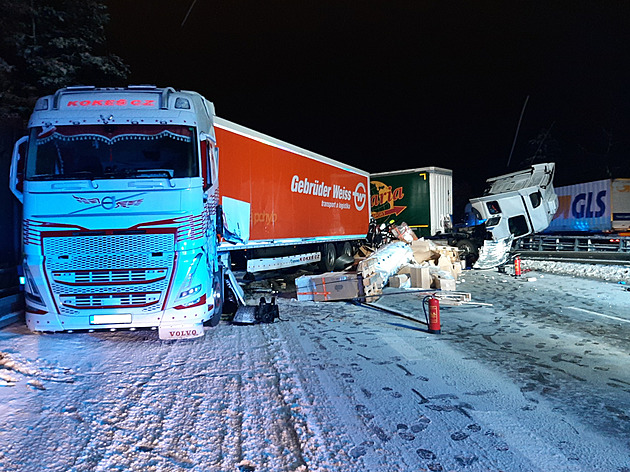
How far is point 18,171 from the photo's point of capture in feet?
20.6

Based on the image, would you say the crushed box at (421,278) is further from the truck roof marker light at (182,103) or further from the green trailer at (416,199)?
the green trailer at (416,199)

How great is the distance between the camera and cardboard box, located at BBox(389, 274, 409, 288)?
1182cm

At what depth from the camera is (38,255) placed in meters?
5.85

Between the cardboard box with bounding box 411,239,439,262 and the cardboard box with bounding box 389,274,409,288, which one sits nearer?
the cardboard box with bounding box 389,274,409,288

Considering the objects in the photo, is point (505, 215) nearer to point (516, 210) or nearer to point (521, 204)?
point (516, 210)

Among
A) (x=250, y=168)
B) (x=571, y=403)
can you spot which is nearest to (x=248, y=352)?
(x=571, y=403)

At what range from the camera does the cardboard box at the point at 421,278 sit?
11812mm

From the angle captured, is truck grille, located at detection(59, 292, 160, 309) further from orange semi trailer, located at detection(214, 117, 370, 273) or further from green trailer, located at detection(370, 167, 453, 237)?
green trailer, located at detection(370, 167, 453, 237)

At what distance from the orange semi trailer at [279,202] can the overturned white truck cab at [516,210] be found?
5.76 metres

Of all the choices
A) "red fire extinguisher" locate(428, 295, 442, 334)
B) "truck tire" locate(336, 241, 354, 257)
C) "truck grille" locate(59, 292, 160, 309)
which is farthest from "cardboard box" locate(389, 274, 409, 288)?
"truck grille" locate(59, 292, 160, 309)

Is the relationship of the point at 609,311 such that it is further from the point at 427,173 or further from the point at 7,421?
the point at 427,173

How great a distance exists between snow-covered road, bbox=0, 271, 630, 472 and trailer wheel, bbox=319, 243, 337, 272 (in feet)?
22.9

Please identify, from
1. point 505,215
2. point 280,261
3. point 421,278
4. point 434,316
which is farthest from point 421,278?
point 505,215

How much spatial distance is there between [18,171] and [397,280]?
856 centimetres
